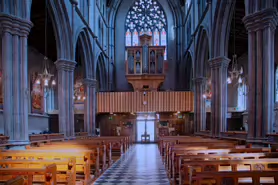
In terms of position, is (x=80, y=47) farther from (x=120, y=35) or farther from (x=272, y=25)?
(x=272, y=25)

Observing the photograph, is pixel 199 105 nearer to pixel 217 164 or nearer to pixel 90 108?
pixel 90 108

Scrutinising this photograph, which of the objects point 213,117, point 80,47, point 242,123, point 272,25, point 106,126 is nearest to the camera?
point 272,25

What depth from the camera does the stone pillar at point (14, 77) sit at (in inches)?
367

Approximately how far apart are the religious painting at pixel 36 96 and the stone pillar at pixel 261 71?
16.6 metres

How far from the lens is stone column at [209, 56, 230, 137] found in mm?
14320

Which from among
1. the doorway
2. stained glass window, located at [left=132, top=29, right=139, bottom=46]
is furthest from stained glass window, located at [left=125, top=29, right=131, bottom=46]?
the doorway

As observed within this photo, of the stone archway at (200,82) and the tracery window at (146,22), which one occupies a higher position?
the tracery window at (146,22)

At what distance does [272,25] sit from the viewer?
30.4 feet

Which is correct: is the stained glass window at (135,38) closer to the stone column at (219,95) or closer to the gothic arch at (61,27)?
the gothic arch at (61,27)

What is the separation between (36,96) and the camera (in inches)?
848

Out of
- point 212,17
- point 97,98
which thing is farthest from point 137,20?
point 212,17

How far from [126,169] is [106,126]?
15.9 m

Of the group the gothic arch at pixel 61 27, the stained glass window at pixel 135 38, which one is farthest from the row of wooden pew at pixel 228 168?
the stained glass window at pixel 135 38

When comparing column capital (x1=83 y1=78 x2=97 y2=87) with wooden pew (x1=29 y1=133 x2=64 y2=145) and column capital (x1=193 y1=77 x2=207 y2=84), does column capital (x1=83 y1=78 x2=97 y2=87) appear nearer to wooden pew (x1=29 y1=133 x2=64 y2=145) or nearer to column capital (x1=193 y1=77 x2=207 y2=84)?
wooden pew (x1=29 y1=133 x2=64 y2=145)
